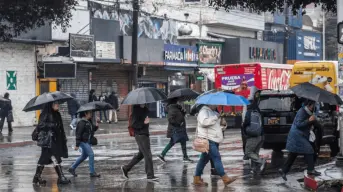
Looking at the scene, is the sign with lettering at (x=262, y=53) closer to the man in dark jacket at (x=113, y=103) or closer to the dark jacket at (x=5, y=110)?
the man in dark jacket at (x=113, y=103)

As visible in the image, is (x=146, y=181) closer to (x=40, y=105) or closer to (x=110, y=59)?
(x=40, y=105)

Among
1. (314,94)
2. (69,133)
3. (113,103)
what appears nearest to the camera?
(314,94)

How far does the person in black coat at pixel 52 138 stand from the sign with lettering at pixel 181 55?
91.2ft

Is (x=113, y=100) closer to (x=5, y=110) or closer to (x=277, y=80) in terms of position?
(x=277, y=80)

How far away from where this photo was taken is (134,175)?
15875mm

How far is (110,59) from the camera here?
38.1 meters

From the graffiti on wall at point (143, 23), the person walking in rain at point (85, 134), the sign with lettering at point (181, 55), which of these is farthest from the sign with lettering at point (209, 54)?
the person walking in rain at point (85, 134)

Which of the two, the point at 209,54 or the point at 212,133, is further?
the point at 209,54

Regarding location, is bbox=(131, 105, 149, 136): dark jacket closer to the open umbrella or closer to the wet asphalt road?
the wet asphalt road

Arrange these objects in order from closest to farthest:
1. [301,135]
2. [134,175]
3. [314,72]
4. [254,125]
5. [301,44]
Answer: [301,135], [254,125], [134,175], [314,72], [301,44]

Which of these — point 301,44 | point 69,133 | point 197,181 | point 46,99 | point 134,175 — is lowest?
point 69,133

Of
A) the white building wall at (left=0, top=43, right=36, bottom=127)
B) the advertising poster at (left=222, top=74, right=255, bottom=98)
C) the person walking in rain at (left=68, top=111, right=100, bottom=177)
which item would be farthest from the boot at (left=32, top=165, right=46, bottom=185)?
the advertising poster at (left=222, top=74, right=255, bottom=98)

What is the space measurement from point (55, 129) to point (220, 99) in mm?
3070

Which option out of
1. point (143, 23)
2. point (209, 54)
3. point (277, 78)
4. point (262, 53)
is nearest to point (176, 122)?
point (277, 78)
